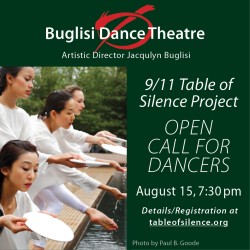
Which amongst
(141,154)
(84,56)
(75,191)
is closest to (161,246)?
(141,154)

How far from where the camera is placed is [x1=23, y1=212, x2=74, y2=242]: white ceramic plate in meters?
3.61

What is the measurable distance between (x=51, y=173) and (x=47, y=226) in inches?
76.4

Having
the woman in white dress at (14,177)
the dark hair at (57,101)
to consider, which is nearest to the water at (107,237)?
the dark hair at (57,101)

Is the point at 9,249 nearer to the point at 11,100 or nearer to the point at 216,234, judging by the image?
the point at 11,100

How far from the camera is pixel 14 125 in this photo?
200 inches

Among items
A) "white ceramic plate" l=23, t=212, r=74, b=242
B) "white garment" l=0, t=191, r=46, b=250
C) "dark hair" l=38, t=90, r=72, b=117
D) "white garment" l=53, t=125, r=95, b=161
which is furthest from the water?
"white ceramic plate" l=23, t=212, r=74, b=242

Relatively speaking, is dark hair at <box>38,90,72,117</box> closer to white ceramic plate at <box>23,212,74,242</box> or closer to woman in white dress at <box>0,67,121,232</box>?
woman in white dress at <box>0,67,121,232</box>

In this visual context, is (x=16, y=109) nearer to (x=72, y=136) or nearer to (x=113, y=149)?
(x=113, y=149)

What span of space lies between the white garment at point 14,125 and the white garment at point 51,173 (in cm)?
51

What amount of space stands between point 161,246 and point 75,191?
21.5 feet

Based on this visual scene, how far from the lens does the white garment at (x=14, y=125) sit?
195 inches

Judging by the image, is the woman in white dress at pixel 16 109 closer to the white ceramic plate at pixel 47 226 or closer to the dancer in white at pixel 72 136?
the white ceramic plate at pixel 47 226

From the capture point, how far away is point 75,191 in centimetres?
1221

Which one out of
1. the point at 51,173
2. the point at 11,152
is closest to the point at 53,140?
the point at 51,173
